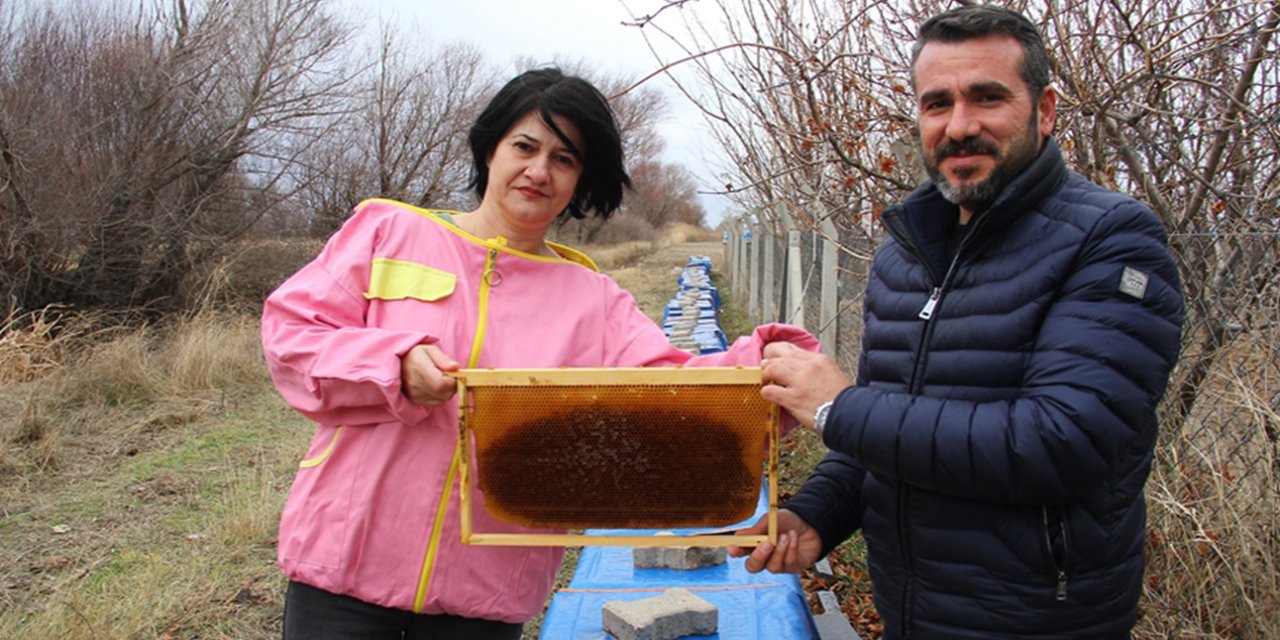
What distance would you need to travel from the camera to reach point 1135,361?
5.69 feet

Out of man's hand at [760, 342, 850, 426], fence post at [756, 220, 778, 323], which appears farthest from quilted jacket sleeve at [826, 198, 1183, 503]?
fence post at [756, 220, 778, 323]

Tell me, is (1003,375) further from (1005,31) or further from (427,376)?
(427,376)

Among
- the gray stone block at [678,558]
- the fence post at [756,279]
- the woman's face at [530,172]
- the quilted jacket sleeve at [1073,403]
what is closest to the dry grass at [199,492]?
the gray stone block at [678,558]

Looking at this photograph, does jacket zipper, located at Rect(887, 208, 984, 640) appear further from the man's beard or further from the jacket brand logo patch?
the jacket brand logo patch

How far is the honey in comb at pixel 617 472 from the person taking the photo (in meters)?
2.21

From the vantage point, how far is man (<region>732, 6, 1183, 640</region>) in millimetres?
1751

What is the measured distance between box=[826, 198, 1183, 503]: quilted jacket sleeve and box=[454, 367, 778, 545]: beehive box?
0.43 metres

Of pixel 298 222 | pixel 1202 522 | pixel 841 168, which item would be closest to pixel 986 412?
pixel 1202 522

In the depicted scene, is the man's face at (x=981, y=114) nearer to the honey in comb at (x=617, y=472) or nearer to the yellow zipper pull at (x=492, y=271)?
the honey in comb at (x=617, y=472)

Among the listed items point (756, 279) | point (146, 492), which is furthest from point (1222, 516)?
point (756, 279)

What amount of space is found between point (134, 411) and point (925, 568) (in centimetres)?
905

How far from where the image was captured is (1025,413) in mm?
1752

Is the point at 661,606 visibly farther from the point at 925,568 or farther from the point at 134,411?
the point at 134,411

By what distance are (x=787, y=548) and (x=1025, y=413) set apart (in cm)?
78
